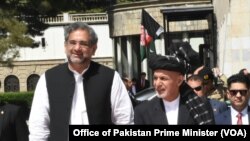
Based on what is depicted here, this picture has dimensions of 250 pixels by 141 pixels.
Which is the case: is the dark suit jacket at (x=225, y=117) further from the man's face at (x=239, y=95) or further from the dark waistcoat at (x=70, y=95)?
the dark waistcoat at (x=70, y=95)

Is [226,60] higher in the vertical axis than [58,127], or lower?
higher

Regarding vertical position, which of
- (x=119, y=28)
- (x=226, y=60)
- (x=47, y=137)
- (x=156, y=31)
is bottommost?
(x=47, y=137)

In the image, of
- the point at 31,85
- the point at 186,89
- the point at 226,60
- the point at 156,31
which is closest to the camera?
the point at 186,89

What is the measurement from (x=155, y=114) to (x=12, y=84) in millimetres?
73496

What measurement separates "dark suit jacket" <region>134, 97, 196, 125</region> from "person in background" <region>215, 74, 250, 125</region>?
4.30ft

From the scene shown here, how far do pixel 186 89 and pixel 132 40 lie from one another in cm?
3649

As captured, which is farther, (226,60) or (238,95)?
(226,60)

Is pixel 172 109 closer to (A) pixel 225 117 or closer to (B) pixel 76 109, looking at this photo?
(B) pixel 76 109

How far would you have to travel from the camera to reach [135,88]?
2545cm

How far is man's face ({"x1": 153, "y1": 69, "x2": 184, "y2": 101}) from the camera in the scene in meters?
5.41

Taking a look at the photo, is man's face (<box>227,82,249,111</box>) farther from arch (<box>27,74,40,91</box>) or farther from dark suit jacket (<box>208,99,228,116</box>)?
arch (<box>27,74,40,91</box>)

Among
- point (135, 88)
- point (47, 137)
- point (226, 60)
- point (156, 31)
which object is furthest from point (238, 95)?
point (135, 88)

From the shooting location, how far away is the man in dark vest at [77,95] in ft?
19.2

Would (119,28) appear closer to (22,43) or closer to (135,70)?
(135,70)
